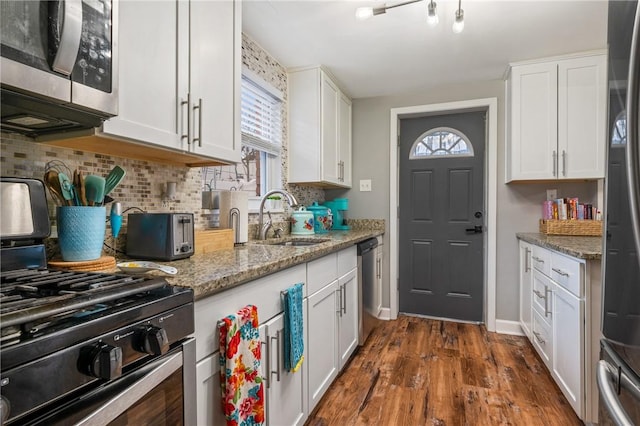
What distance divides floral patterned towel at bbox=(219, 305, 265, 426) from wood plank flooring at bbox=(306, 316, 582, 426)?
79 centimetres

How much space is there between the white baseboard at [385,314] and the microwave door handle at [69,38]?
3152mm

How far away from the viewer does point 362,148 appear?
11.6ft

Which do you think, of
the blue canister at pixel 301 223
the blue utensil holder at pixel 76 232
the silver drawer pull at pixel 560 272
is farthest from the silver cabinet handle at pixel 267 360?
the silver drawer pull at pixel 560 272

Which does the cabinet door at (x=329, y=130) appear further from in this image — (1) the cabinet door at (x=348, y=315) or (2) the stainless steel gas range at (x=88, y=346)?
(2) the stainless steel gas range at (x=88, y=346)

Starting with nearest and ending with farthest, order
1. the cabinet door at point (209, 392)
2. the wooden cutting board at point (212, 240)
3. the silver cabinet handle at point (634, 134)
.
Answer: the silver cabinet handle at point (634, 134)
the cabinet door at point (209, 392)
the wooden cutting board at point (212, 240)

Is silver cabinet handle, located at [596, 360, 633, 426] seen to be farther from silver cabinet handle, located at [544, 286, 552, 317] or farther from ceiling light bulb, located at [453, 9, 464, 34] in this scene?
ceiling light bulb, located at [453, 9, 464, 34]

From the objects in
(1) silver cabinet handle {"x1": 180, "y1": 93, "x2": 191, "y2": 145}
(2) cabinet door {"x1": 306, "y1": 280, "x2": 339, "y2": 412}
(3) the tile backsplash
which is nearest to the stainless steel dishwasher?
(2) cabinet door {"x1": 306, "y1": 280, "x2": 339, "y2": 412}

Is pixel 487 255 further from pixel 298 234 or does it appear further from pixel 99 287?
pixel 99 287

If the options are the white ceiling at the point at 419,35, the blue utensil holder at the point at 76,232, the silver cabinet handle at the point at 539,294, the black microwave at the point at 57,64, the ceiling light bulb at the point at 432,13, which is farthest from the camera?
the silver cabinet handle at the point at 539,294

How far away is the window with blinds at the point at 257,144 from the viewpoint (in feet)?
7.37

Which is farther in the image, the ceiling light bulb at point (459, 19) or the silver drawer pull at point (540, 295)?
the silver drawer pull at point (540, 295)

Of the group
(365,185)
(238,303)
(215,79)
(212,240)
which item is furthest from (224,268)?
(365,185)

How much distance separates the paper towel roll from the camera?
1889 millimetres

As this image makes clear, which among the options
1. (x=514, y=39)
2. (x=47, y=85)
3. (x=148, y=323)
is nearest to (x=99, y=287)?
(x=148, y=323)
